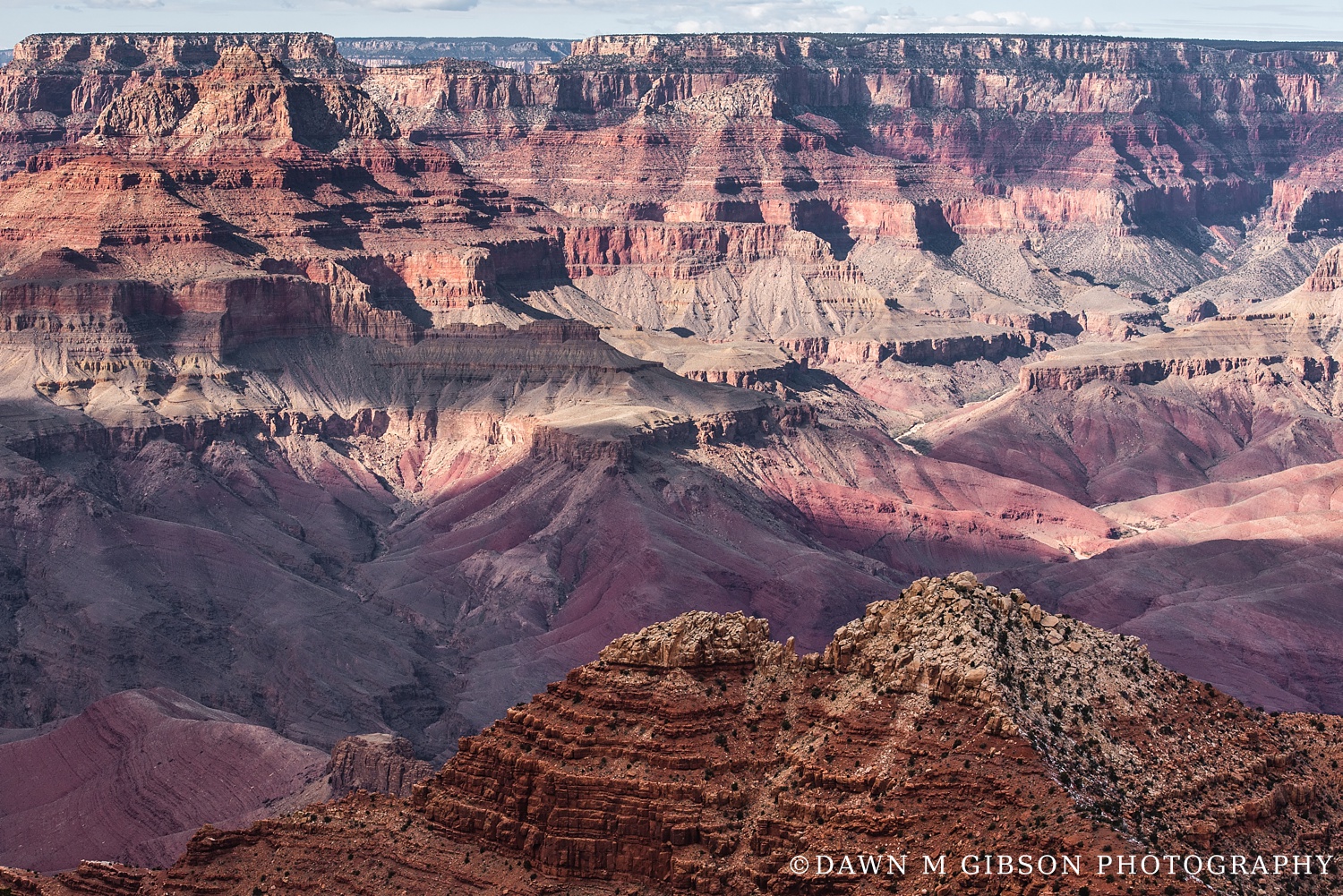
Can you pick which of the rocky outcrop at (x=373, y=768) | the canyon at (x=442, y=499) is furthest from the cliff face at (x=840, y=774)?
the rocky outcrop at (x=373, y=768)

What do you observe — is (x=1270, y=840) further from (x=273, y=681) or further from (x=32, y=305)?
(x=32, y=305)

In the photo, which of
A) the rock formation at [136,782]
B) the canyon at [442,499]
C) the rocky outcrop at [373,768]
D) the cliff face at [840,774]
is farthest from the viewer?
the canyon at [442,499]

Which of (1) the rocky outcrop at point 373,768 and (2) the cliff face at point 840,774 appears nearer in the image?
(2) the cliff face at point 840,774

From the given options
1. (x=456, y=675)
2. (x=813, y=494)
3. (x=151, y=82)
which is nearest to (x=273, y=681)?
(x=456, y=675)

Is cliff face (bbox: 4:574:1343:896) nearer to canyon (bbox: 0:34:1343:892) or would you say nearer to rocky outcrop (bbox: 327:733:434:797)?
canyon (bbox: 0:34:1343:892)

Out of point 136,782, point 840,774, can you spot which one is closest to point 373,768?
point 136,782

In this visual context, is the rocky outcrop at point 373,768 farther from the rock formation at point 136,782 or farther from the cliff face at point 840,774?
the cliff face at point 840,774
